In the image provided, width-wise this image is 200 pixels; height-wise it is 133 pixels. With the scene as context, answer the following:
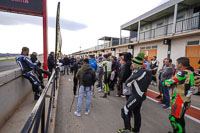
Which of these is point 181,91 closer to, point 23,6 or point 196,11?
point 23,6

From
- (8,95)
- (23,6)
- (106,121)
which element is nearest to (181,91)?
(106,121)

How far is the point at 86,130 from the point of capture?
3037 mm

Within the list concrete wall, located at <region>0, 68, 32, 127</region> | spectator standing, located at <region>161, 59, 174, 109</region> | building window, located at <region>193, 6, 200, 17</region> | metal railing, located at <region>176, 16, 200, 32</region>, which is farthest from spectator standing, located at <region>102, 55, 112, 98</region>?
building window, located at <region>193, 6, 200, 17</region>

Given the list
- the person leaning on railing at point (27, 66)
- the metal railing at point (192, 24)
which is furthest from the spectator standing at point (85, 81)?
the metal railing at point (192, 24)

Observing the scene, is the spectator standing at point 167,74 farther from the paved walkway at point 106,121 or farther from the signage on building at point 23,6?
the signage on building at point 23,6

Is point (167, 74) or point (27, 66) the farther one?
point (167, 74)

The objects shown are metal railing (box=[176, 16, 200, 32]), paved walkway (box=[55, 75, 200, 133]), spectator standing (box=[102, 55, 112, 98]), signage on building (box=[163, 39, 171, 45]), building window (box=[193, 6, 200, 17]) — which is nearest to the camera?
paved walkway (box=[55, 75, 200, 133])

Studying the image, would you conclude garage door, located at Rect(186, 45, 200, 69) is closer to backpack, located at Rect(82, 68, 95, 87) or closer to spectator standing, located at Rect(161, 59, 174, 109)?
spectator standing, located at Rect(161, 59, 174, 109)

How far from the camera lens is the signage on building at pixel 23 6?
5.74 m

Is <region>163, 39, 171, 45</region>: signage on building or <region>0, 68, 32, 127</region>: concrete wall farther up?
<region>163, 39, 171, 45</region>: signage on building

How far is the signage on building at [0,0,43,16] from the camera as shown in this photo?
5.74m

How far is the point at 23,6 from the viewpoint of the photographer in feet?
19.8

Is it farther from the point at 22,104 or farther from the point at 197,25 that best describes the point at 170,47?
the point at 22,104

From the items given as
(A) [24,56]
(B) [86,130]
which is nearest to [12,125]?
(B) [86,130]
